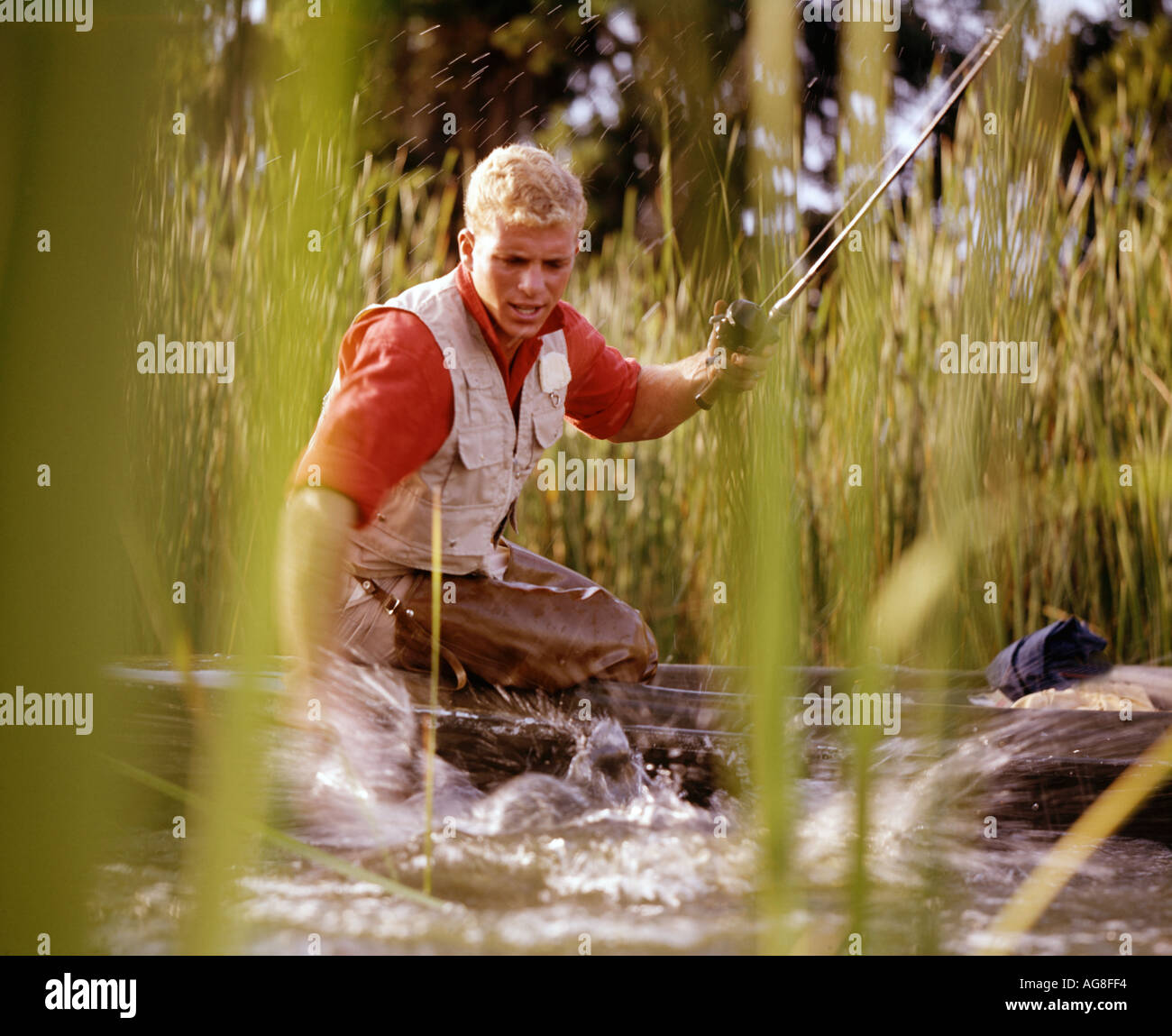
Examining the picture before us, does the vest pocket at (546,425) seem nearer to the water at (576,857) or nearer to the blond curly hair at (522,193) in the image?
the blond curly hair at (522,193)

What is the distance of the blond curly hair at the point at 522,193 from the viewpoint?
210 centimetres

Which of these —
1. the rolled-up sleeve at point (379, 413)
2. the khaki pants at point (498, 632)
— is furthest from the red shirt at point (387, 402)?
the khaki pants at point (498, 632)

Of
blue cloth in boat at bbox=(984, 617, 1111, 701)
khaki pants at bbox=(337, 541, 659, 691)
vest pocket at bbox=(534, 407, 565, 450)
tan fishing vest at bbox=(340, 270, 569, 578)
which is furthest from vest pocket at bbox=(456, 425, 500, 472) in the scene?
blue cloth in boat at bbox=(984, 617, 1111, 701)

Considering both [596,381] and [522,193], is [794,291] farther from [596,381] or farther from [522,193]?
[596,381]

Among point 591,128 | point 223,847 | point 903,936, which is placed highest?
point 591,128

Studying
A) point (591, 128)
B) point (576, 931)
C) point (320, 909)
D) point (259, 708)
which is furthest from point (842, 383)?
point (591, 128)

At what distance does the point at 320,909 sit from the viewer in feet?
5.49

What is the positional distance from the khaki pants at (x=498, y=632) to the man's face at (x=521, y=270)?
1.74ft

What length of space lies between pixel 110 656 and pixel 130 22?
0.59 ft

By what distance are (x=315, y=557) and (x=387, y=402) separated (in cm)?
35

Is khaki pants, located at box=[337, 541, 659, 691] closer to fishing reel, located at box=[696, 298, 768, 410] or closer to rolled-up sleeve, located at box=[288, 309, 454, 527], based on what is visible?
rolled-up sleeve, located at box=[288, 309, 454, 527]

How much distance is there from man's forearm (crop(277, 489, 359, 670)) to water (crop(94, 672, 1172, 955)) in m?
0.17

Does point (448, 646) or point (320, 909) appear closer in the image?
point (320, 909)

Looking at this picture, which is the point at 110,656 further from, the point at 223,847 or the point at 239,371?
the point at 239,371
